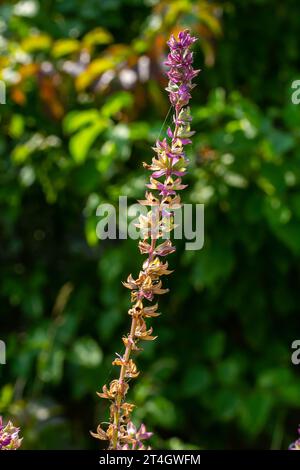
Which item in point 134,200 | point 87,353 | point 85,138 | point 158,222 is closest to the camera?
point 158,222

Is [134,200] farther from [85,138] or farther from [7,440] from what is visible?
[7,440]

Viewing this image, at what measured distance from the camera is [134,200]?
101 inches

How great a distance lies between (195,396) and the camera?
281cm

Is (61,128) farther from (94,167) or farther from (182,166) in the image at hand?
(182,166)

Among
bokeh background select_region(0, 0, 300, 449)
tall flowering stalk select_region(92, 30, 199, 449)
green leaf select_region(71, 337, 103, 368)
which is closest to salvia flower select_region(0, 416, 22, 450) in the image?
tall flowering stalk select_region(92, 30, 199, 449)

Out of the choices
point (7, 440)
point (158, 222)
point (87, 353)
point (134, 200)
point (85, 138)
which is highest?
point (85, 138)

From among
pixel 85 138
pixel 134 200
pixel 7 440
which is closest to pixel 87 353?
pixel 134 200

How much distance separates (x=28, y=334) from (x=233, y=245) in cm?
86

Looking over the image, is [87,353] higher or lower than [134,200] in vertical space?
lower

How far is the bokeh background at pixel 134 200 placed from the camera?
2418 millimetres

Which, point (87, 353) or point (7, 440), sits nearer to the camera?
point (7, 440)

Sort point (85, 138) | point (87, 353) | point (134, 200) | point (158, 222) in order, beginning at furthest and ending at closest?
point (87, 353) → point (134, 200) → point (85, 138) → point (158, 222)

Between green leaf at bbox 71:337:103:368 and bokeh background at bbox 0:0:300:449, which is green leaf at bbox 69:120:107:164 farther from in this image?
green leaf at bbox 71:337:103:368

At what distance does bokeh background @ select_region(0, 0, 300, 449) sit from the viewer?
2.42 meters
